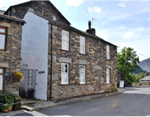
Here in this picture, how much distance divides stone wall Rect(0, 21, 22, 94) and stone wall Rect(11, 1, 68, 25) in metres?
7.43

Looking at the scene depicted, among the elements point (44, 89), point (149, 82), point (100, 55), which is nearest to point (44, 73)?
point (44, 89)

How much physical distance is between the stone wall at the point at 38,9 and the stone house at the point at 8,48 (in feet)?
24.3

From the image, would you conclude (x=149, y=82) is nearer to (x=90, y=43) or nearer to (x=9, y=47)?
(x=90, y=43)

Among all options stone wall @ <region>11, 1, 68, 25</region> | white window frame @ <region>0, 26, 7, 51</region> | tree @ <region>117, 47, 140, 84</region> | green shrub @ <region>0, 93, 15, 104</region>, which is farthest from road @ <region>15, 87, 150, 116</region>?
tree @ <region>117, 47, 140, 84</region>

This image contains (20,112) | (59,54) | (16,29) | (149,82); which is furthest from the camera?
(149,82)

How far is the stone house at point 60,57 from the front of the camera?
1207cm

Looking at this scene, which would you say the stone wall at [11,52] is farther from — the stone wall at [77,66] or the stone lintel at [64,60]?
the stone lintel at [64,60]

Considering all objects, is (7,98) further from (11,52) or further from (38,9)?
(38,9)

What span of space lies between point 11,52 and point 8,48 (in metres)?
0.30

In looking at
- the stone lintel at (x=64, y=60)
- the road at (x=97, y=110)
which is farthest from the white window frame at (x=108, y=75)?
the road at (x=97, y=110)

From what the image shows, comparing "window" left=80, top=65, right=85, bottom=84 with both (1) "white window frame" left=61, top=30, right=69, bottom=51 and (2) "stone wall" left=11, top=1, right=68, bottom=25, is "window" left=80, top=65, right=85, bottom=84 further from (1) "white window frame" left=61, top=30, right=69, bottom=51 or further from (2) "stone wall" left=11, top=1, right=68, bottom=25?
(2) "stone wall" left=11, top=1, right=68, bottom=25

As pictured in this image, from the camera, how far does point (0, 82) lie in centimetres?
927

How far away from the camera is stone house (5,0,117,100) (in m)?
12.1

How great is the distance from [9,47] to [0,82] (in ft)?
7.13
